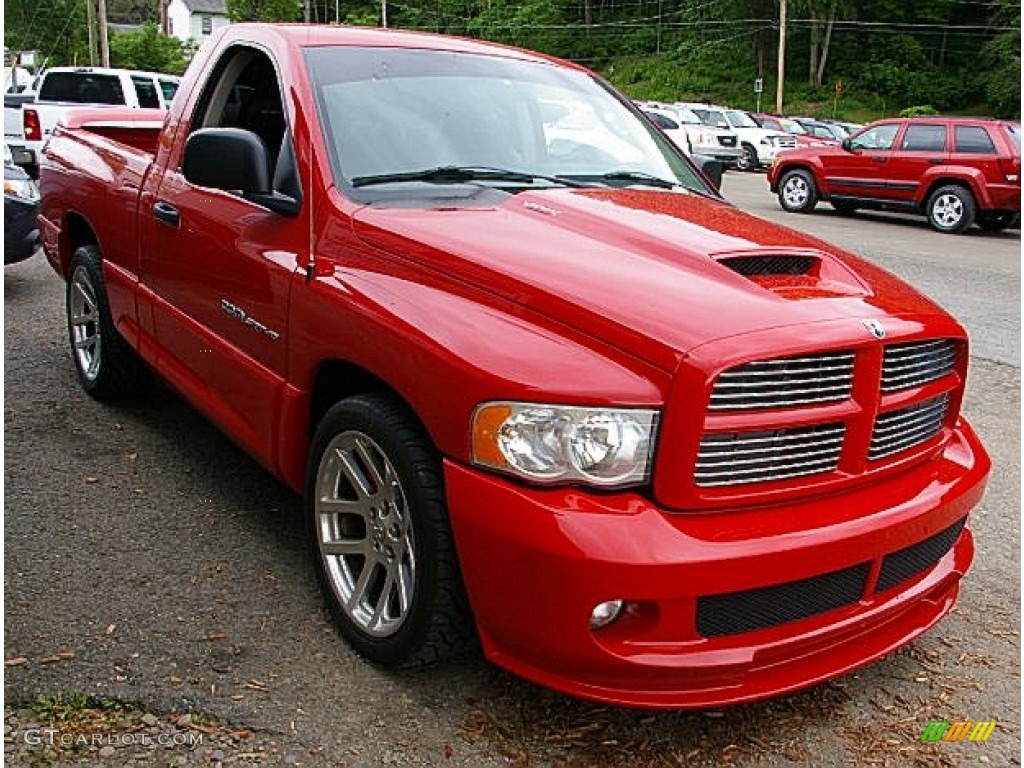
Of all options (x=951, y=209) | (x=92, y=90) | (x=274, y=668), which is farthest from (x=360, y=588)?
(x=951, y=209)

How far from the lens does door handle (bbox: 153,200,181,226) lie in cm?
417

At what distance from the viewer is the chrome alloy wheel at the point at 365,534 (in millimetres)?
2908

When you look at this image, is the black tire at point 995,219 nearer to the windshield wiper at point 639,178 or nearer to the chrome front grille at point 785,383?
the windshield wiper at point 639,178

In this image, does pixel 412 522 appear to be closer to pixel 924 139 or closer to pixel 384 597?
pixel 384 597

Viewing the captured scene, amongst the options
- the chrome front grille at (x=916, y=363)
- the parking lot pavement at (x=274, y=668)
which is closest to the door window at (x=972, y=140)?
the parking lot pavement at (x=274, y=668)

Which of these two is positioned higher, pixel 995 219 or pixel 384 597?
pixel 995 219

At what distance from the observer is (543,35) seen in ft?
238

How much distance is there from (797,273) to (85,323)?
3906 millimetres

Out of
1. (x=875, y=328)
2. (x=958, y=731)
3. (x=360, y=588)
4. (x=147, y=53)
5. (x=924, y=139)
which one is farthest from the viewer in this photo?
(x=147, y=53)

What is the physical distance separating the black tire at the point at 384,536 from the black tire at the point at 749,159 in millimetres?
28229

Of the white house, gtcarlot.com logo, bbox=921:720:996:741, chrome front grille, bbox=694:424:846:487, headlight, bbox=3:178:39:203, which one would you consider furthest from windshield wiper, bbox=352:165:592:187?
the white house

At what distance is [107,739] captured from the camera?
105 inches

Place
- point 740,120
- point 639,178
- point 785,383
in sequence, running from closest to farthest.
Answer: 1. point 785,383
2. point 639,178
3. point 740,120

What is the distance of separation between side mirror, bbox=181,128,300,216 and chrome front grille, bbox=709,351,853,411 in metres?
1.61
